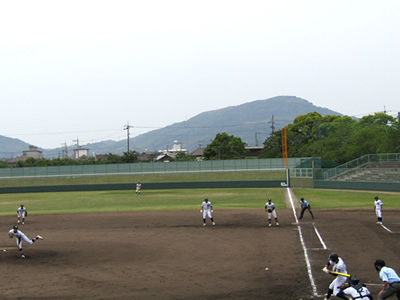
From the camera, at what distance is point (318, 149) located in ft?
282

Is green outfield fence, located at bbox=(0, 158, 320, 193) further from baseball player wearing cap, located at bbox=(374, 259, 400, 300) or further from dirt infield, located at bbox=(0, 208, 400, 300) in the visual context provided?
baseball player wearing cap, located at bbox=(374, 259, 400, 300)

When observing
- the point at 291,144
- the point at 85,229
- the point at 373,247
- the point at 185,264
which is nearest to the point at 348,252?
the point at 373,247

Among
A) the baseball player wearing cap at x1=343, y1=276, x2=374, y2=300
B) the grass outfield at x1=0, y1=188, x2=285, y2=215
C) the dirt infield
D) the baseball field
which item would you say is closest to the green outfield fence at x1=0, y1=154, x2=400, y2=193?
the grass outfield at x1=0, y1=188, x2=285, y2=215

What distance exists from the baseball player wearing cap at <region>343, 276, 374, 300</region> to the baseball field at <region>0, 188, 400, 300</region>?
2.67 metres

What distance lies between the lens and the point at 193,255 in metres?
20.9

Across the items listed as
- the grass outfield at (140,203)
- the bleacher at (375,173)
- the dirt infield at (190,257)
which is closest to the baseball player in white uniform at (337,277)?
the dirt infield at (190,257)

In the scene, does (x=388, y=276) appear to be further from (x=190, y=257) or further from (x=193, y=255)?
(x=193, y=255)

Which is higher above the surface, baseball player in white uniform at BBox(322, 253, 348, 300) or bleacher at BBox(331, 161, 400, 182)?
bleacher at BBox(331, 161, 400, 182)

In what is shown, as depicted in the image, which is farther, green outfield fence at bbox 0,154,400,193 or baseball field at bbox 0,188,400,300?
green outfield fence at bbox 0,154,400,193

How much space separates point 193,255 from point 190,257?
0.45 m

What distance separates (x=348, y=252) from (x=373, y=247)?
1.74 m

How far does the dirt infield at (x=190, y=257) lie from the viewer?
15414 millimetres

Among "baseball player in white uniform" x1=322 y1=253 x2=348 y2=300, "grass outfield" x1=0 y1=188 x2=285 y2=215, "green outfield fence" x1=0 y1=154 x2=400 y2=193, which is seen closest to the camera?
"baseball player in white uniform" x1=322 y1=253 x2=348 y2=300

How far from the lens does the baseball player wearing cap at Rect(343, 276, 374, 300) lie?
1141cm
